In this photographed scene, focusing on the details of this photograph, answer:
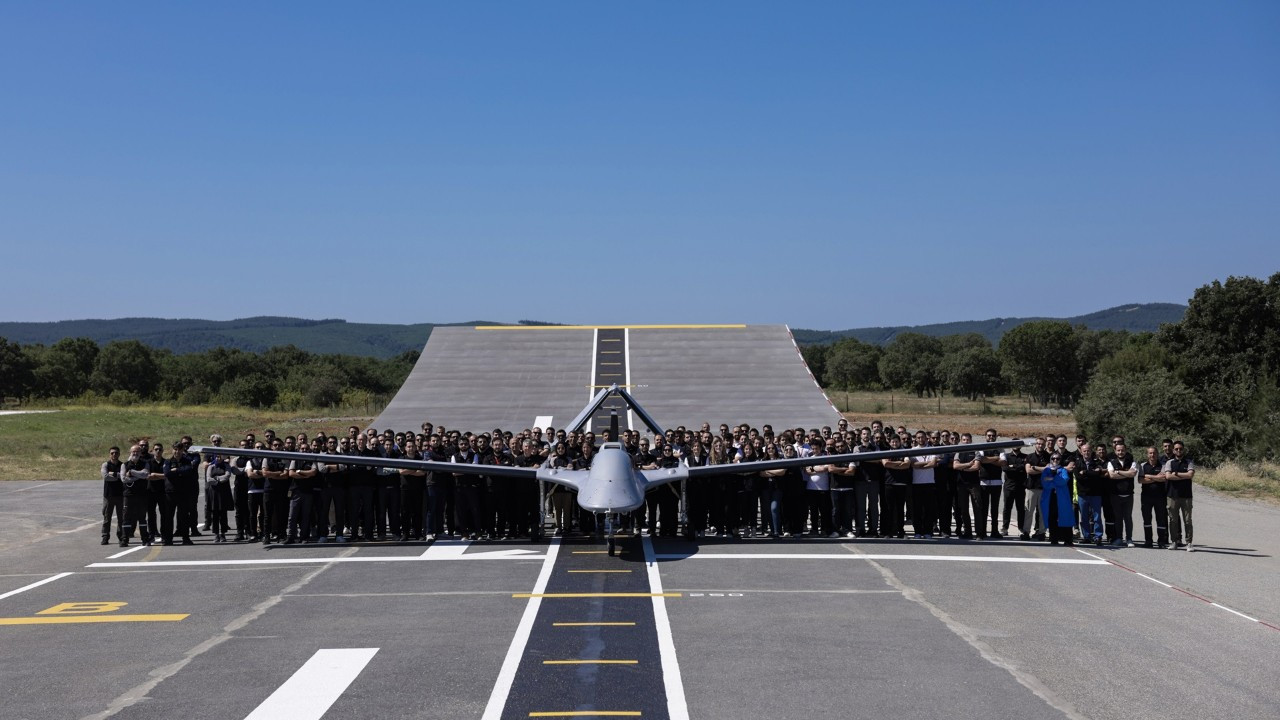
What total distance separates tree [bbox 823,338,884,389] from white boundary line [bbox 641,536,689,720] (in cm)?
9257

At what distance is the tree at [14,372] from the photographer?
3366 inches

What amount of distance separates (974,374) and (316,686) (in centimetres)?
8700

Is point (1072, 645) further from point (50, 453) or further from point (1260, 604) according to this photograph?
A: point (50, 453)

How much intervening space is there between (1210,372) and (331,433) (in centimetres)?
4150

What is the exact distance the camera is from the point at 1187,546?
16.5m

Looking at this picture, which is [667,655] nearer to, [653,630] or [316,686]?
[653,630]

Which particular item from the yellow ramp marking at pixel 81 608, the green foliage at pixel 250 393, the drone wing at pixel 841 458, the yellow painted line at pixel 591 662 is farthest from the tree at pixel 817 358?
the yellow painted line at pixel 591 662

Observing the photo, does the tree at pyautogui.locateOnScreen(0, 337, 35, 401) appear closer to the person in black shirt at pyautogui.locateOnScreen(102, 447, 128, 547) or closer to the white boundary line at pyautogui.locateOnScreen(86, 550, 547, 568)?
the person in black shirt at pyautogui.locateOnScreen(102, 447, 128, 547)

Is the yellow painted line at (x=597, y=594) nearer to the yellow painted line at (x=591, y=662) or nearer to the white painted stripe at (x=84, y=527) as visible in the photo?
the yellow painted line at (x=591, y=662)

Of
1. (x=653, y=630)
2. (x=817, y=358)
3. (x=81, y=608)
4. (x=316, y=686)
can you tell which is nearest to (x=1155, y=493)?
(x=653, y=630)

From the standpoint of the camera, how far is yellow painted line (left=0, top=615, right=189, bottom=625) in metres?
11.8

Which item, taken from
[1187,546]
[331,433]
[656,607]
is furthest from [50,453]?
[1187,546]

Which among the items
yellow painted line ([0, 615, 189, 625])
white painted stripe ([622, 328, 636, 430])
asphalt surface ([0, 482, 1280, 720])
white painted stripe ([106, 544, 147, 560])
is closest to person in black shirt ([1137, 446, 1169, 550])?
asphalt surface ([0, 482, 1280, 720])

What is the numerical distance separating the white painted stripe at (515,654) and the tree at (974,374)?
81.0m
